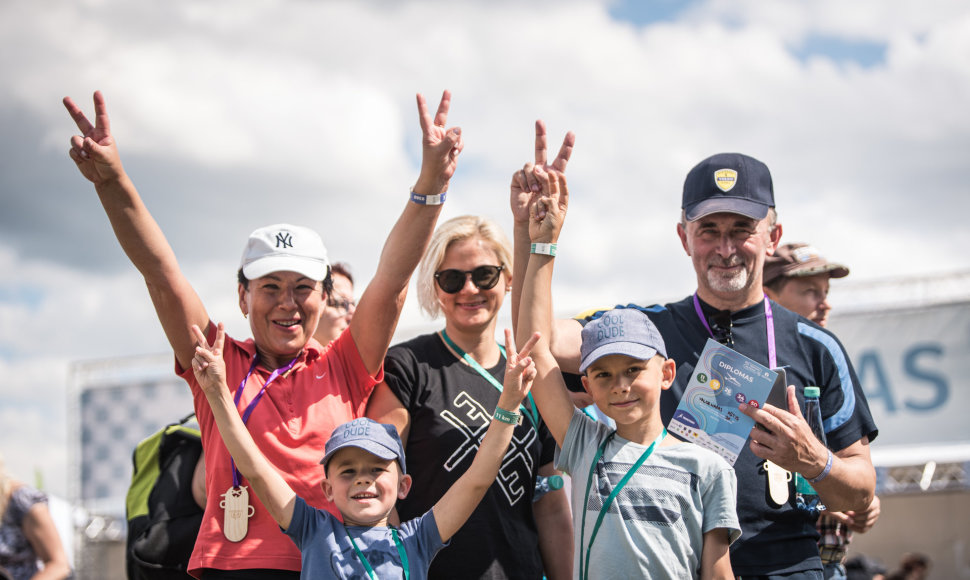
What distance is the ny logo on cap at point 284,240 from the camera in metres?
2.89

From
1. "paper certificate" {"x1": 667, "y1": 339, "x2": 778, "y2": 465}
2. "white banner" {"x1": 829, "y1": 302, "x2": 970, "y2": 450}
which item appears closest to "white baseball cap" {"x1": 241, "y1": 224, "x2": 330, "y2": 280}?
"paper certificate" {"x1": 667, "y1": 339, "x2": 778, "y2": 465}

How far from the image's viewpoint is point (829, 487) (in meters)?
2.63

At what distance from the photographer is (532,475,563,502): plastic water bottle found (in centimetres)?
319

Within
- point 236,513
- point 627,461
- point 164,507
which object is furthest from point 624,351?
point 164,507

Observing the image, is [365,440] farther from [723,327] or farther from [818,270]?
[818,270]

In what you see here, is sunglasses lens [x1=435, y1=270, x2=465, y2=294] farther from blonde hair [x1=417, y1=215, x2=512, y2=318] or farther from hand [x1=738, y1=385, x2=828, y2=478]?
hand [x1=738, y1=385, x2=828, y2=478]

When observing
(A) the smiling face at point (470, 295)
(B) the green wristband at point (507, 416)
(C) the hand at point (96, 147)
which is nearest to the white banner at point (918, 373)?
(A) the smiling face at point (470, 295)

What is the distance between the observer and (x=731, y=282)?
2.87 metres

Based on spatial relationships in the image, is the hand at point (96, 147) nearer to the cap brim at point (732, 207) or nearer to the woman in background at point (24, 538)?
the cap brim at point (732, 207)

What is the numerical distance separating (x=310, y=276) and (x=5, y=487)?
279 cm

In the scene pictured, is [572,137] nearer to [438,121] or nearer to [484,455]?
[438,121]

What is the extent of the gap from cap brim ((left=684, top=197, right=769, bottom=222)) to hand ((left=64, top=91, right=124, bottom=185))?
1933 millimetres

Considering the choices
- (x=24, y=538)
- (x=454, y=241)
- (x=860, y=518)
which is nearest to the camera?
(x=454, y=241)

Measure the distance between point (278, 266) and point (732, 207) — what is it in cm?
157
